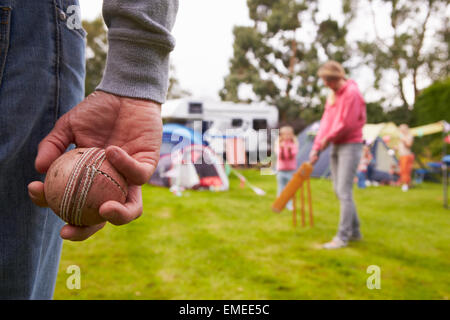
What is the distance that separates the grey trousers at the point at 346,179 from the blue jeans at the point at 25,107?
134 inches

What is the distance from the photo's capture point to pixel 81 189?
691 mm

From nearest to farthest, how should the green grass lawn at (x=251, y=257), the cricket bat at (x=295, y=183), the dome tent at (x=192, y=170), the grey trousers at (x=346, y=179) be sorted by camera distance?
the green grass lawn at (x=251, y=257), the grey trousers at (x=346, y=179), the cricket bat at (x=295, y=183), the dome tent at (x=192, y=170)

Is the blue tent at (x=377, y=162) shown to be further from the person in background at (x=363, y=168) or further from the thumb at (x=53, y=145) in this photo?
the thumb at (x=53, y=145)

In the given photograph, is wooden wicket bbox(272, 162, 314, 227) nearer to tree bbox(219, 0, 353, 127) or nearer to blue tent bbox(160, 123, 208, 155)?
blue tent bbox(160, 123, 208, 155)

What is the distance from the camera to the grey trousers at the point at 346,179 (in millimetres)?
3854

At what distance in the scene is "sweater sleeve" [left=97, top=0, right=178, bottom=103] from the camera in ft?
2.75

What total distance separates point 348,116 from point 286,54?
19.9 meters

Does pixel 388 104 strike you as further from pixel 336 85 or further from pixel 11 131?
pixel 11 131

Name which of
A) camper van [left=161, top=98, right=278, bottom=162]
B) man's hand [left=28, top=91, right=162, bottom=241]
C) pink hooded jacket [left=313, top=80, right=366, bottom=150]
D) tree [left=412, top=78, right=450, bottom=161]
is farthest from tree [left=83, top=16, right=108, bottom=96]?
man's hand [left=28, top=91, right=162, bottom=241]

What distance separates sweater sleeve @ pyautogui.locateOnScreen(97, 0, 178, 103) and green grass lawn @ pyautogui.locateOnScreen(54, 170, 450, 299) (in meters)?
2.07

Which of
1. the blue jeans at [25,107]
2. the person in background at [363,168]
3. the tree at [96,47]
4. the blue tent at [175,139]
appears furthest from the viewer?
the tree at [96,47]

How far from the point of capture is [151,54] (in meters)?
0.88

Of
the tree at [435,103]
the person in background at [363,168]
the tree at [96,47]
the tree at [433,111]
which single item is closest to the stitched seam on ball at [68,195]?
the person in background at [363,168]

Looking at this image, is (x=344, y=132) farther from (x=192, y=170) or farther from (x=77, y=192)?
(x=192, y=170)
